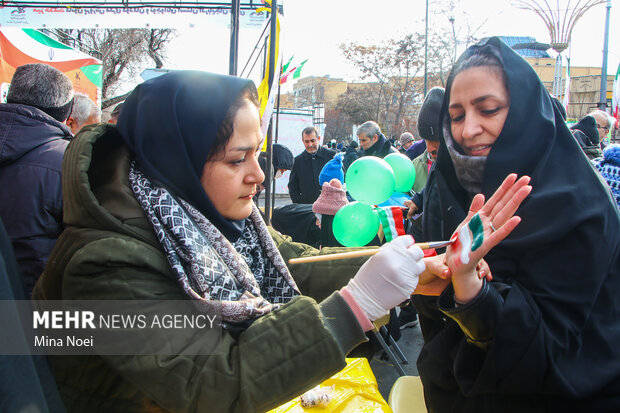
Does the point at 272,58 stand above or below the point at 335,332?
above

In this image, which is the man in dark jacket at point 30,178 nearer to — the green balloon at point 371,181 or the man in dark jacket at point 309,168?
the green balloon at point 371,181

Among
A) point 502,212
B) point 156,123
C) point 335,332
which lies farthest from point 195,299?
point 502,212

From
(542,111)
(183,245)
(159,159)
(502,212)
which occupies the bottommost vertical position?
(183,245)

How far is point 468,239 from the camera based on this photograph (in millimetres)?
1241

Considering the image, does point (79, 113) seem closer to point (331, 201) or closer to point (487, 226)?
point (331, 201)

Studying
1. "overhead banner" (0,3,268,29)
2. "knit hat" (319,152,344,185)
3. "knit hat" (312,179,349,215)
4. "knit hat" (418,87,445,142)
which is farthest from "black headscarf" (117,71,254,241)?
"overhead banner" (0,3,268,29)

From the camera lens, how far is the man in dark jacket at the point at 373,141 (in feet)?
18.3

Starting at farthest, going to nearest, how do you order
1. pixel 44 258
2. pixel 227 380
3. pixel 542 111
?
pixel 44 258 < pixel 542 111 < pixel 227 380

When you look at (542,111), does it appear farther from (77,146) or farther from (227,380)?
(77,146)

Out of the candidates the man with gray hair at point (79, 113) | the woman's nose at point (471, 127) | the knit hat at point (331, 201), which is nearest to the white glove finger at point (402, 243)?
the woman's nose at point (471, 127)

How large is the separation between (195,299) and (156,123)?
55cm

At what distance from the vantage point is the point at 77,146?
1.20 metres

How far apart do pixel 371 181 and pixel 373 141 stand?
8.17ft

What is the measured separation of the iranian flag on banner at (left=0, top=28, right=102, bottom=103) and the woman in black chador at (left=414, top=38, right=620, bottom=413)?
22.0 feet
